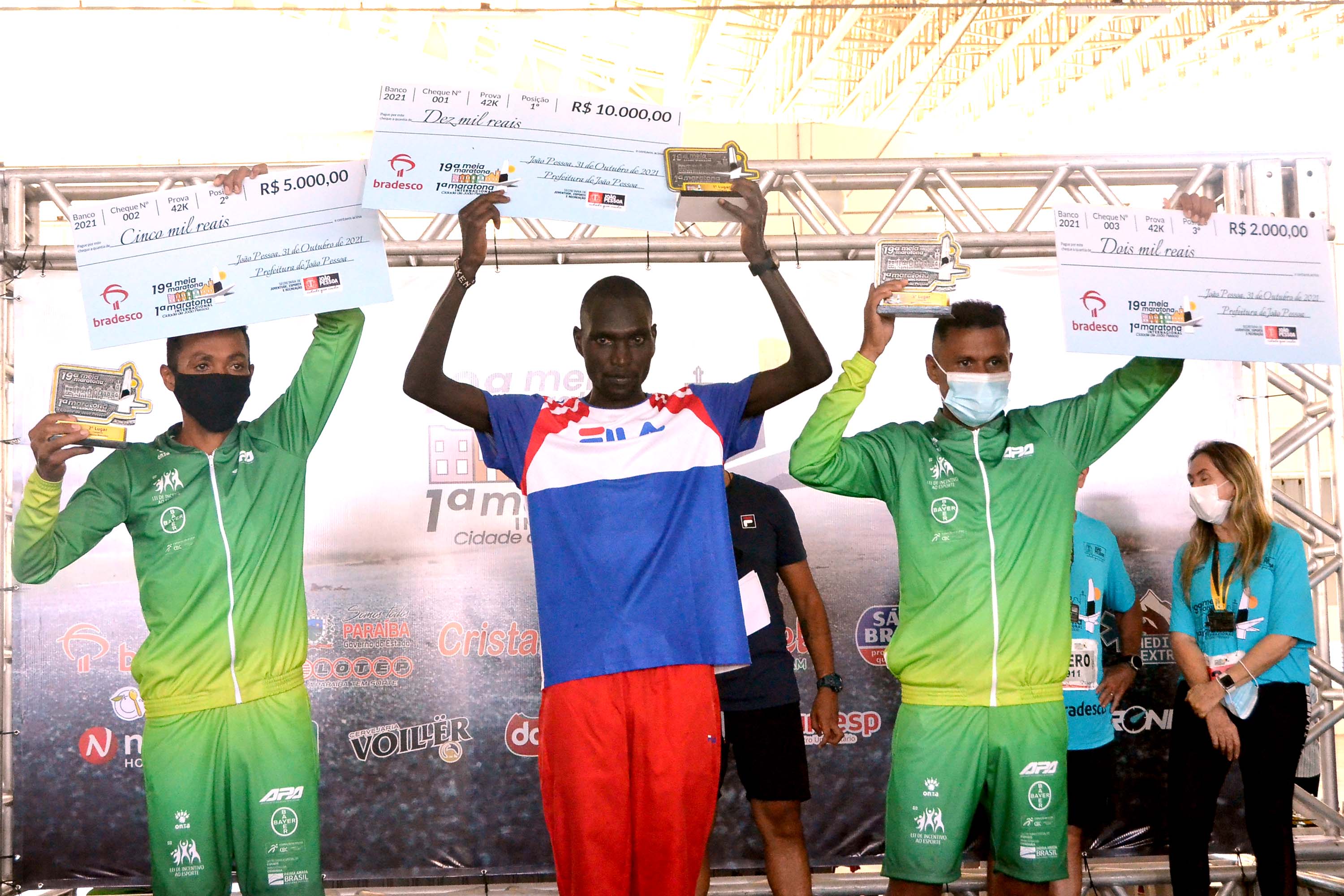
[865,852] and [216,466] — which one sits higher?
[216,466]

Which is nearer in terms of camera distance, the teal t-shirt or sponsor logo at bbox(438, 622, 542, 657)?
the teal t-shirt

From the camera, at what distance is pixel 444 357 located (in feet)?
9.38

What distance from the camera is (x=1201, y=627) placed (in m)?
3.87

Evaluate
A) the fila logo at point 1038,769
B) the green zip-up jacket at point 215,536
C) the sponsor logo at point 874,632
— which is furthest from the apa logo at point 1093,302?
the green zip-up jacket at point 215,536

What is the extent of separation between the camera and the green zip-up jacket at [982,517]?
3.14m

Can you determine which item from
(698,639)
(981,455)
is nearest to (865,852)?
(981,455)

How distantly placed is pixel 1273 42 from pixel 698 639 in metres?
11.9

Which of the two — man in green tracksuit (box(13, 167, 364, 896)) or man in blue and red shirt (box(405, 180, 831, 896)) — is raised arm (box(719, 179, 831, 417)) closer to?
man in blue and red shirt (box(405, 180, 831, 896))

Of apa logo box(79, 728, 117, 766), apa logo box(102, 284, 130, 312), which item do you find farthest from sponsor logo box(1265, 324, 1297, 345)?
apa logo box(79, 728, 117, 766)

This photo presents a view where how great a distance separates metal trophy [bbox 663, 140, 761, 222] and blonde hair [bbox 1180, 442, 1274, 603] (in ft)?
6.25

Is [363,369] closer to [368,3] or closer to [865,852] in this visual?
[865,852]

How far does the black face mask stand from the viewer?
11.1 ft

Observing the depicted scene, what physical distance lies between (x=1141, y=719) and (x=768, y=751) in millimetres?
1815

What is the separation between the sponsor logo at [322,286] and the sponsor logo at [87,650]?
2104mm
